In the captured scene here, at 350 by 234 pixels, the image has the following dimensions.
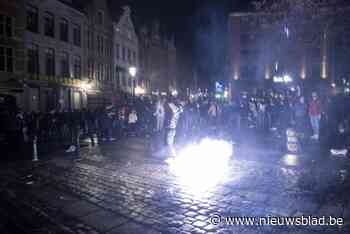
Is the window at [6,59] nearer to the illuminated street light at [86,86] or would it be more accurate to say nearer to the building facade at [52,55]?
the building facade at [52,55]

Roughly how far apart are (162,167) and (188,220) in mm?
3967

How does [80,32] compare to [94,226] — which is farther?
[80,32]

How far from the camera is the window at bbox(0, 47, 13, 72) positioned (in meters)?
23.1

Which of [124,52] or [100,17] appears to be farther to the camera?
[124,52]

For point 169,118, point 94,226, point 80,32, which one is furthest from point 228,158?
point 80,32

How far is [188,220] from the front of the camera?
199 inches

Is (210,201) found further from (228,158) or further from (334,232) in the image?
(228,158)

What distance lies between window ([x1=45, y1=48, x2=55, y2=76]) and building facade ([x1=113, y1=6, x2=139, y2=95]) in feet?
34.1

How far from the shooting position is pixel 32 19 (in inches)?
1039

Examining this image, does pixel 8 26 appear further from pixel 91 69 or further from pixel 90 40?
pixel 91 69

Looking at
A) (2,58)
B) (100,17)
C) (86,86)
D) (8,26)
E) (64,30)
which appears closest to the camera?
(2,58)

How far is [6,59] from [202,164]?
815 inches

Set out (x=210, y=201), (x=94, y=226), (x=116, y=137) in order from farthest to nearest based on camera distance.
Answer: (x=116, y=137) → (x=210, y=201) → (x=94, y=226)

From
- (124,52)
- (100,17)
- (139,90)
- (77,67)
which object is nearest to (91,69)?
(77,67)
